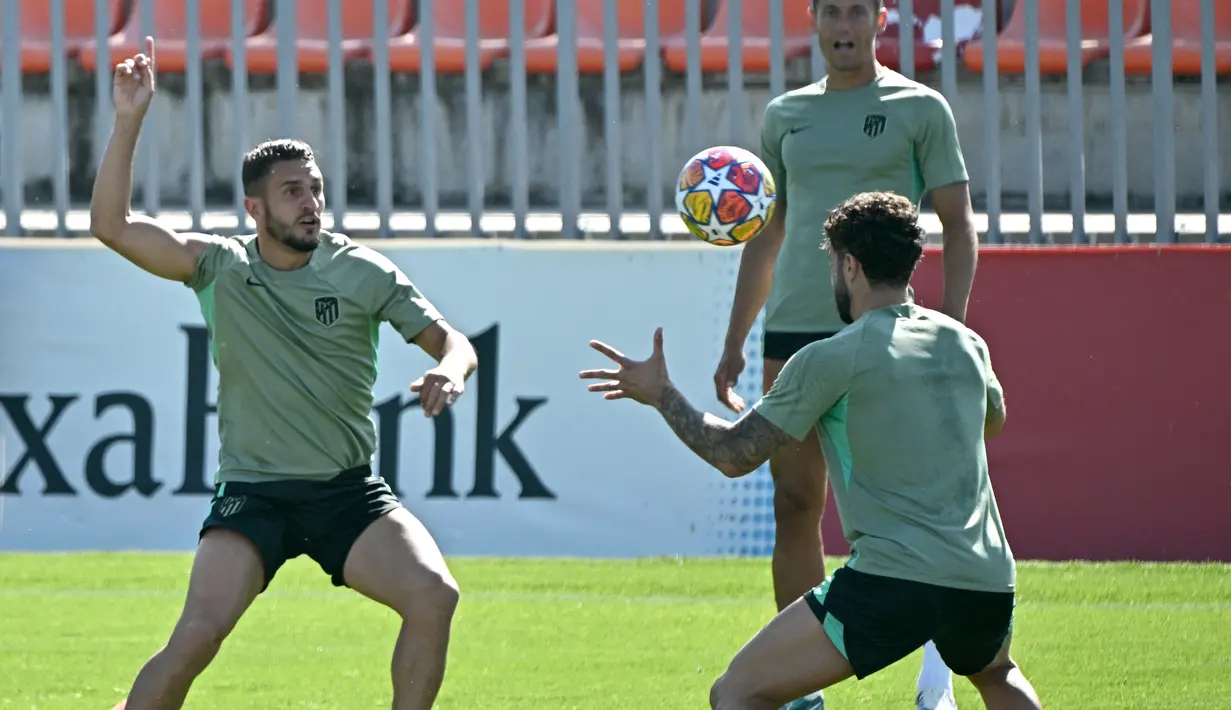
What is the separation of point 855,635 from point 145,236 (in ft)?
7.43

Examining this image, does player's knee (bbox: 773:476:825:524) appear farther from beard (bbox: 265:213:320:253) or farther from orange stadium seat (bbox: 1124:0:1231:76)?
orange stadium seat (bbox: 1124:0:1231:76)

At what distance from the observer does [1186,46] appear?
9930 millimetres

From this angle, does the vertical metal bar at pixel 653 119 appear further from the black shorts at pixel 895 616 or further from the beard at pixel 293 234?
the black shorts at pixel 895 616

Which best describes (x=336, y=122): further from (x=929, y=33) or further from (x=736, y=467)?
(x=736, y=467)

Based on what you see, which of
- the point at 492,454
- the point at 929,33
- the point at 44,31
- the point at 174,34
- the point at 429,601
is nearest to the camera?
the point at 429,601

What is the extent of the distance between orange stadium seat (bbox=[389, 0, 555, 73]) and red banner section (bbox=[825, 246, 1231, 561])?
11.2 feet

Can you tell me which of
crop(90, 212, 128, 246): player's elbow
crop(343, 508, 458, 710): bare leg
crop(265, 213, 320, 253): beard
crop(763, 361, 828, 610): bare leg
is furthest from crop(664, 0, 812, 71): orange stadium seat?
crop(343, 508, 458, 710): bare leg

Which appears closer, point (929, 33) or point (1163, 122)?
point (1163, 122)

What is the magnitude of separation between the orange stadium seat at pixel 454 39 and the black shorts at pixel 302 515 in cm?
612

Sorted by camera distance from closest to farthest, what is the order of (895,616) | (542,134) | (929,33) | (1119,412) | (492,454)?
(895,616)
(1119,412)
(492,454)
(929,33)
(542,134)

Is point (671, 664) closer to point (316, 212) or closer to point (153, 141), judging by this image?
point (316, 212)

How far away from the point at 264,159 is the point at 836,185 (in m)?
1.67

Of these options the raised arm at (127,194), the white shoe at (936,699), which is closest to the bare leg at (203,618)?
the raised arm at (127,194)

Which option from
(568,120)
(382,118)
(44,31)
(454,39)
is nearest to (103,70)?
(382,118)
